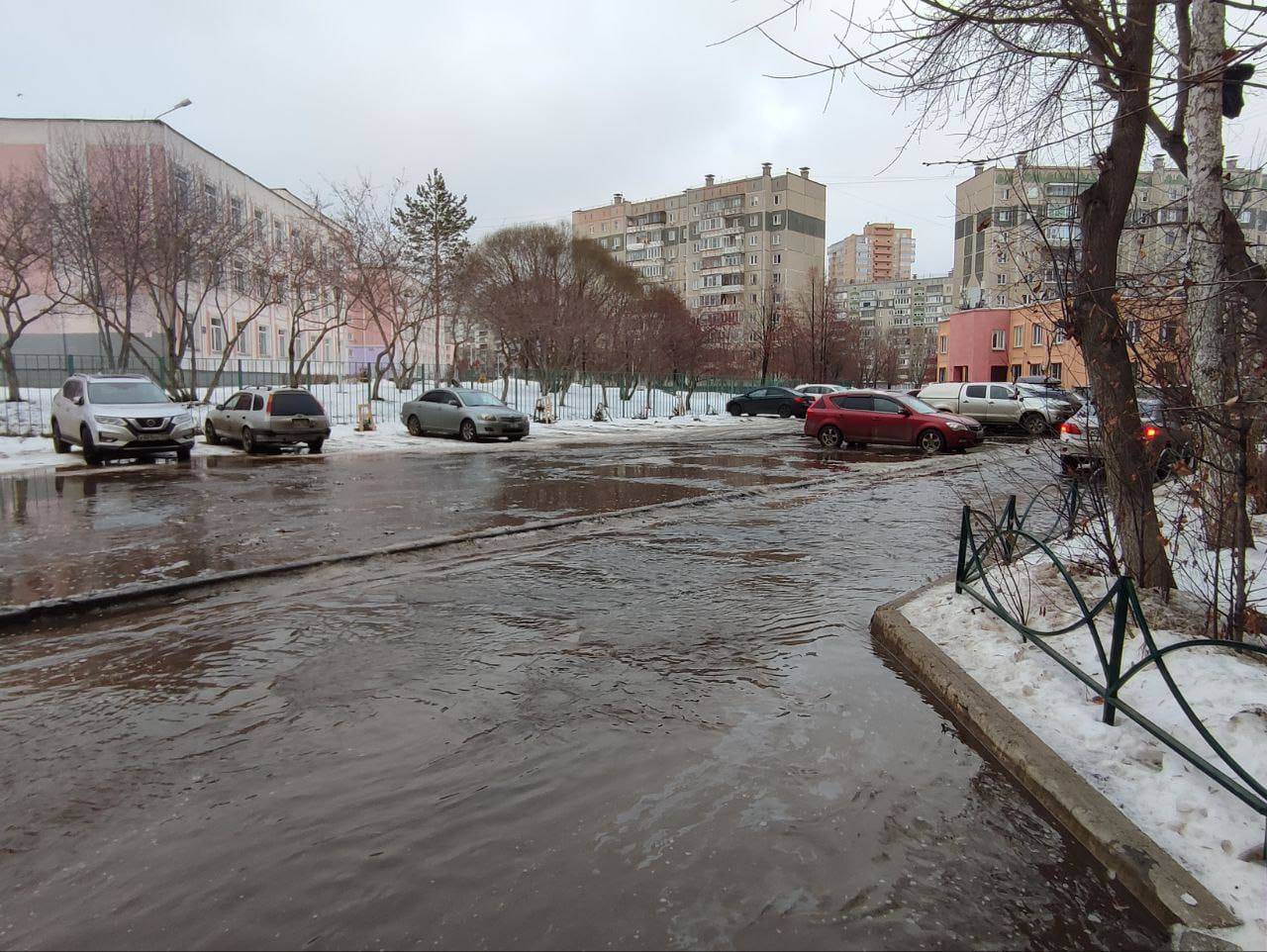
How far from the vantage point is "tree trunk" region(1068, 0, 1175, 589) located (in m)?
5.33

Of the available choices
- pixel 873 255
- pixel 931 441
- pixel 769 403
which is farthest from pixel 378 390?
pixel 873 255

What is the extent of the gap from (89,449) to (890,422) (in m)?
19.6

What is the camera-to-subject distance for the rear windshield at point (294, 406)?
2059 cm

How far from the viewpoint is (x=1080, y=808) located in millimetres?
3355

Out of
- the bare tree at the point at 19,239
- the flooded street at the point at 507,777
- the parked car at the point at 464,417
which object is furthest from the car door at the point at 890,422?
the bare tree at the point at 19,239

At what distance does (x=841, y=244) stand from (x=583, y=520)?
16994 cm

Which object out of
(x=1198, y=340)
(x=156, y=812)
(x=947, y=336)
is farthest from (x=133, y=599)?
(x=947, y=336)

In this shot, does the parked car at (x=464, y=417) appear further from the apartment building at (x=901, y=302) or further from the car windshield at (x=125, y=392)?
the apartment building at (x=901, y=302)

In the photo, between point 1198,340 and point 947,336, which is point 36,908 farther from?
point 947,336

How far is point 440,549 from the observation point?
8789 mm

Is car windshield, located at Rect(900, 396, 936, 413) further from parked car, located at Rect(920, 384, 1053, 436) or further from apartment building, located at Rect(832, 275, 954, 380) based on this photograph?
apartment building, located at Rect(832, 275, 954, 380)

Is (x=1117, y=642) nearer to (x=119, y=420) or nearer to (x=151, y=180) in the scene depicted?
(x=119, y=420)

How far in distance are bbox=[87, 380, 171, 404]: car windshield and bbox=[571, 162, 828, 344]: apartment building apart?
239ft

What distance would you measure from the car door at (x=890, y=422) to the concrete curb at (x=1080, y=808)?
17.4 meters
